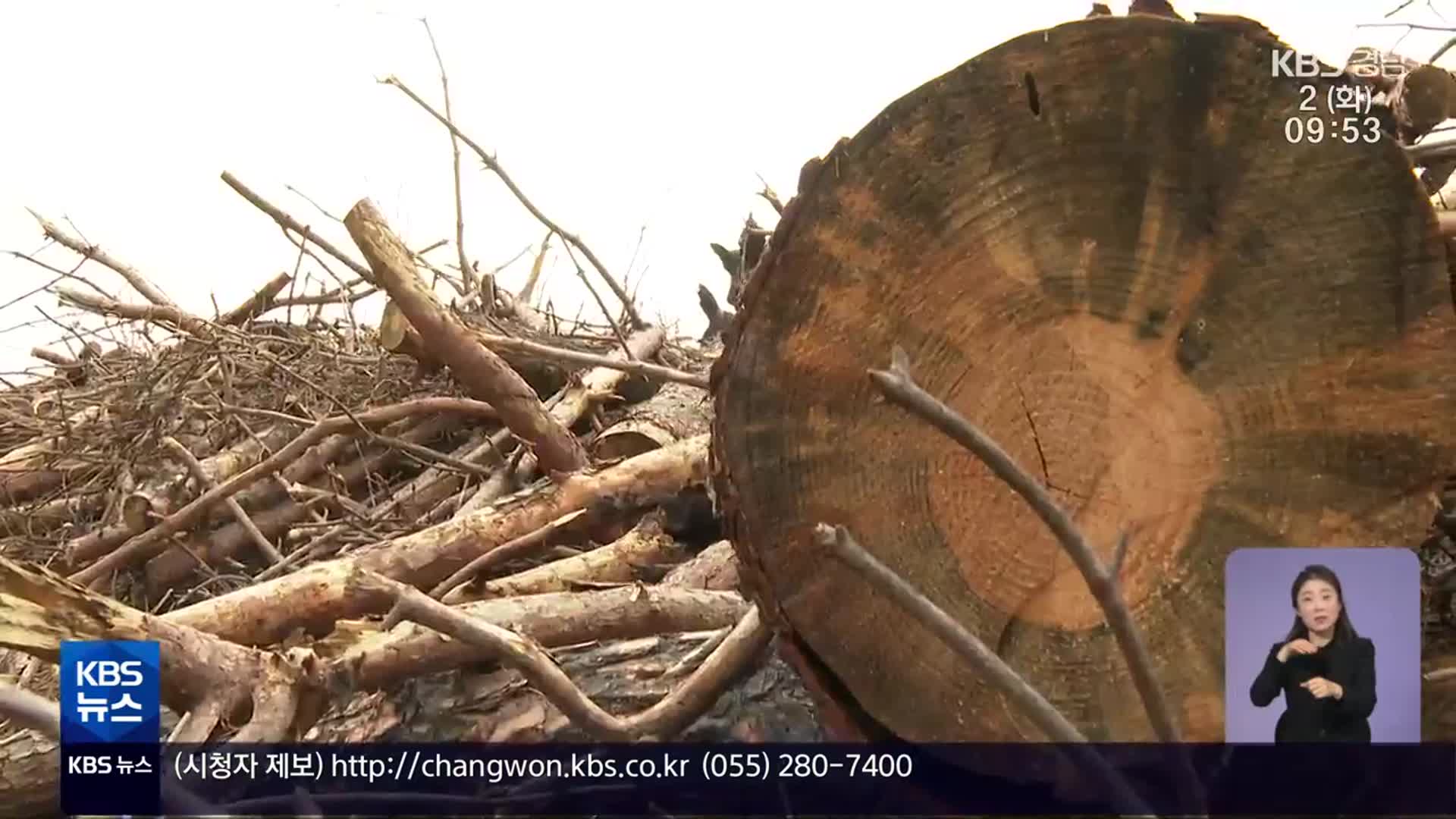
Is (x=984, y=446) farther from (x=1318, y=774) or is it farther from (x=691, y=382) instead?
(x=691, y=382)

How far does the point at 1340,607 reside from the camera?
827 mm

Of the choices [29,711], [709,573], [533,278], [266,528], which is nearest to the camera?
[29,711]

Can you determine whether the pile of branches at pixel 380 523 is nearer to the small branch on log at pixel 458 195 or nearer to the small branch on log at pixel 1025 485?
the small branch on log at pixel 458 195

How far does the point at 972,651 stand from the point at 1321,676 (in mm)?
338

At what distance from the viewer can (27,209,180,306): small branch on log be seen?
2088 mm

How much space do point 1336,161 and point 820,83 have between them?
1.24 metres

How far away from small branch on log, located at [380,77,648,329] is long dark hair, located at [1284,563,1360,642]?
4.66ft

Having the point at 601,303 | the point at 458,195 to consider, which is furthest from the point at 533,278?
the point at 601,303

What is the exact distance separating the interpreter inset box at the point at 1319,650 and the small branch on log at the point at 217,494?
1.13 m

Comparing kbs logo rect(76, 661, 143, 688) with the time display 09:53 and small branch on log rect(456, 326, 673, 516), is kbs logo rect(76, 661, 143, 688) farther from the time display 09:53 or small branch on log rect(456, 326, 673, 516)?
the time display 09:53

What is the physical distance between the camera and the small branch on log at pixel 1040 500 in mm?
585

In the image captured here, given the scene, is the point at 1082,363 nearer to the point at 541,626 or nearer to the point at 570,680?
the point at 570,680

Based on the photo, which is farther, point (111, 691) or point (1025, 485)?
point (111, 691)

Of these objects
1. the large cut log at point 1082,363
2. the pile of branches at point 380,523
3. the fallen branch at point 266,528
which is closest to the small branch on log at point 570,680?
the pile of branches at point 380,523
